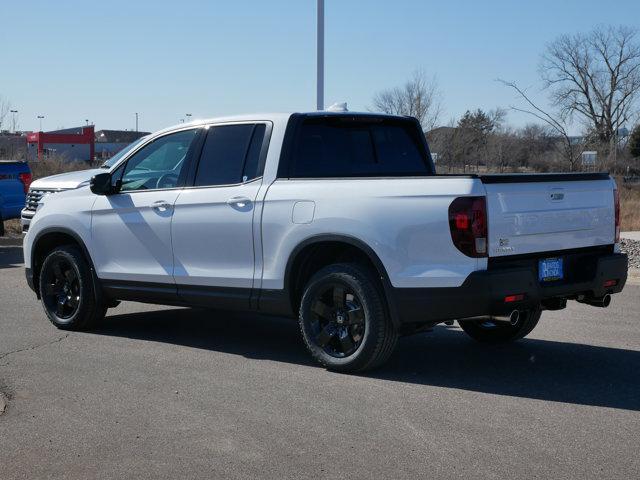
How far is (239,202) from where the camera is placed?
288 inches

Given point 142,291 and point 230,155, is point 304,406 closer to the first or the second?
point 230,155

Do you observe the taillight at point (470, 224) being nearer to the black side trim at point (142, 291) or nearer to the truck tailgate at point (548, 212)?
the truck tailgate at point (548, 212)

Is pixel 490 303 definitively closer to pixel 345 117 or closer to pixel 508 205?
pixel 508 205

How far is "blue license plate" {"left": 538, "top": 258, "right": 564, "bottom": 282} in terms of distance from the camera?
21.5ft

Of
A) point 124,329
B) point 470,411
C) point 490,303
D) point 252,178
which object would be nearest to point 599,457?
point 470,411

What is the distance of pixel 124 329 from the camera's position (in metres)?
8.92

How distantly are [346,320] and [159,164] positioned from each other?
8.05 ft

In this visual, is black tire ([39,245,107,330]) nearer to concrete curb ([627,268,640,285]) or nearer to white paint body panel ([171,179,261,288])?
white paint body panel ([171,179,261,288])

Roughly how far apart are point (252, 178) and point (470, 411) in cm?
270

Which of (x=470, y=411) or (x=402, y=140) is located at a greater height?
(x=402, y=140)

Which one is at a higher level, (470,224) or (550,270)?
(470,224)

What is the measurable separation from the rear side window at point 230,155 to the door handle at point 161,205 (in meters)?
0.32

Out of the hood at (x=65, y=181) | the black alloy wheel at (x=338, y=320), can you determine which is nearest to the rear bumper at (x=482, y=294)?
the black alloy wheel at (x=338, y=320)

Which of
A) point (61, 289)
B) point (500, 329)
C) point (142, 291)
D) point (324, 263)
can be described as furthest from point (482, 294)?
point (61, 289)
